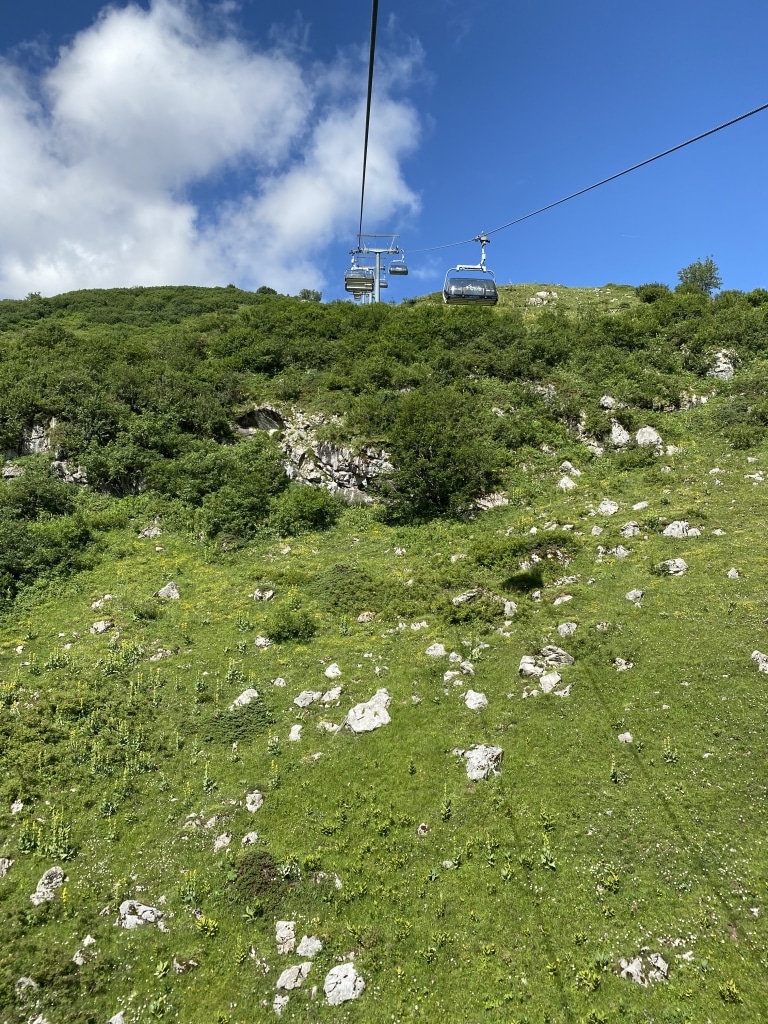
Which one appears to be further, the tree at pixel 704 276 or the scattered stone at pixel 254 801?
the tree at pixel 704 276

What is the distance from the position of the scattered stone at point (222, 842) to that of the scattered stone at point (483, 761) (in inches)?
189

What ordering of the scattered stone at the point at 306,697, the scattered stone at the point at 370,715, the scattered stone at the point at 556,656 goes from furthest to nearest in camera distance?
the scattered stone at the point at 306,697 < the scattered stone at the point at 556,656 < the scattered stone at the point at 370,715

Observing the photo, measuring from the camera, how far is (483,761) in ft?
33.6

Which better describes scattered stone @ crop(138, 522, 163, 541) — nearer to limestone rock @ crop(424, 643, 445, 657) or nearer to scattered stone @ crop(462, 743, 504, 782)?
limestone rock @ crop(424, 643, 445, 657)

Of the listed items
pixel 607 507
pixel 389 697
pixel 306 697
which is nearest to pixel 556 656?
pixel 389 697

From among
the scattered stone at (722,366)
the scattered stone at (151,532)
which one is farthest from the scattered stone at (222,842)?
the scattered stone at (722,366)

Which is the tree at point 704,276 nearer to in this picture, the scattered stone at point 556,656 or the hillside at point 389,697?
the hillside at point 389,697

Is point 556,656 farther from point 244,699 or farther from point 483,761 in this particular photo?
point 244,699

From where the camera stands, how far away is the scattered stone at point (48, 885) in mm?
8453

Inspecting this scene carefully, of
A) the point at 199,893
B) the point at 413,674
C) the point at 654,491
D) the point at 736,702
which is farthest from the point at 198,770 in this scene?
the point at 654,491

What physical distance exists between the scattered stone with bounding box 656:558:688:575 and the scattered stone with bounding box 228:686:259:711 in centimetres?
1229

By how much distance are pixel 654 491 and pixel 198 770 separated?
19.3 meters

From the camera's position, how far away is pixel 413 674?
43.4 ft

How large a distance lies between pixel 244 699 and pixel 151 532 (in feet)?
40.2
